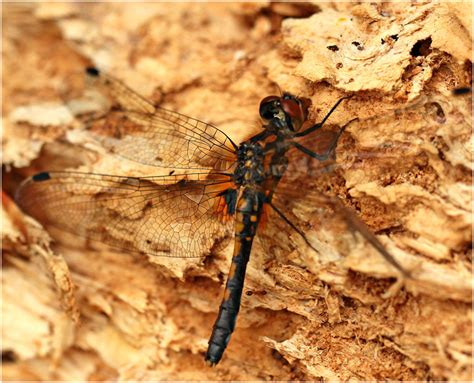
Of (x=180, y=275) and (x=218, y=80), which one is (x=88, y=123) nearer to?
(x=218, y=80)

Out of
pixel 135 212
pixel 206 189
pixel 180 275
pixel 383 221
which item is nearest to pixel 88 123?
pixel 135 212

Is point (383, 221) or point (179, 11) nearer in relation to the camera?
point (383, 221)

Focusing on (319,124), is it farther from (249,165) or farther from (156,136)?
(156,136)

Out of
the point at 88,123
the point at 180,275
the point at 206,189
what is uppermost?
the point at 88,123

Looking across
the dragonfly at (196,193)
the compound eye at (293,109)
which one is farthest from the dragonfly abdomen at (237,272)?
the compound eye at (293,109)

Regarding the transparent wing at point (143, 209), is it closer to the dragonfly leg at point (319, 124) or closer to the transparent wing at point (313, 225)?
the transparent wing at point (313, 225)

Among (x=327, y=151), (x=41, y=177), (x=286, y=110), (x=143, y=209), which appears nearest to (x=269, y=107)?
(x=286, y=110)

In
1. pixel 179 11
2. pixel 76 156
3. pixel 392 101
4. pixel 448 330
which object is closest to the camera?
pixel 448 330

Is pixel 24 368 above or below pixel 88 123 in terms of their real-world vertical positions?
below
